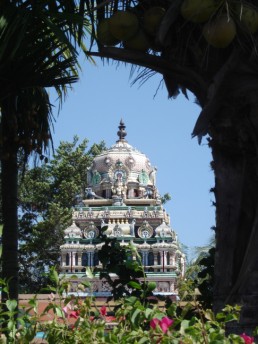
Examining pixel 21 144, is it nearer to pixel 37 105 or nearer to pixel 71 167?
pixel 37 105

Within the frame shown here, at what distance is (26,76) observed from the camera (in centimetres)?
516

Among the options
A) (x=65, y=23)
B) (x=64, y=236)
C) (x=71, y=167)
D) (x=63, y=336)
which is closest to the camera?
(x=63, y=336)

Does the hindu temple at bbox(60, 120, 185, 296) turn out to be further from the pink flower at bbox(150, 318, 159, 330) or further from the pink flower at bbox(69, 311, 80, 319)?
the pink flower at bbox(150, 318, 159, 330)

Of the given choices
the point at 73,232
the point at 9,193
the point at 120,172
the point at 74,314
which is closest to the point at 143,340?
the point at 74,314

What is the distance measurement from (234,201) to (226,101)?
517 mm

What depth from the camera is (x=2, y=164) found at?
5941 mm

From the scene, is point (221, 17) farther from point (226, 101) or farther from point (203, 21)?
point (226, 101)

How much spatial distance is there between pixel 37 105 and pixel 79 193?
124ft

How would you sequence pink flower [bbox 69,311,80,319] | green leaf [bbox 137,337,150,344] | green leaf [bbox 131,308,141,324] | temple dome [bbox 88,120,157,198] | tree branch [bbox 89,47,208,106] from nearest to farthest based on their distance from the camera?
green leaf [bbox 137,337,150,344]
green leaf [bbox 131,308,141,324]
pink flower [bbox 69,311,80,319]
tree branch [bbox 89,47,208,106]
temple dome [bbox 88,120,157,198]

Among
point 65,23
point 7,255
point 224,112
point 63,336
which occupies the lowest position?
point 63,336

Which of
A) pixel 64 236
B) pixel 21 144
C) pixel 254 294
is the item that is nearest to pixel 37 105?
pixel 21 144

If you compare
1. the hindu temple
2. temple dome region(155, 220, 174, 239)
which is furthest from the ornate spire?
temple dome region(155, 220, 174, 239)

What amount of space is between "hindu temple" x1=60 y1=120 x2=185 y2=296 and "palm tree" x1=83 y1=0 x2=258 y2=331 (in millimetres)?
31439

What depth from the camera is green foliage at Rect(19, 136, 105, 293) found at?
39.8 m
